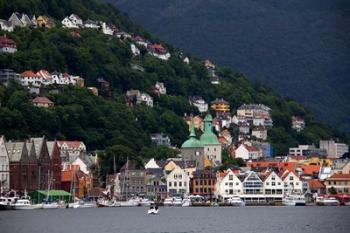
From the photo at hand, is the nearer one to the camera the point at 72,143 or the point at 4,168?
the point at 4,168

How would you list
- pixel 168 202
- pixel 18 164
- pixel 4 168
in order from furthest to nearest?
pixel 168 202, pixel 18 164, pixel 4 168

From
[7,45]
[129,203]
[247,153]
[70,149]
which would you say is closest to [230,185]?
[129,203]

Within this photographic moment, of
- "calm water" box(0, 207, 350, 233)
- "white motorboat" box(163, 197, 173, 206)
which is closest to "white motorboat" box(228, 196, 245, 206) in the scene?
"white motorboat" box(163, 197, 173, 206)

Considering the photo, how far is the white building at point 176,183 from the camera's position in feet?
497

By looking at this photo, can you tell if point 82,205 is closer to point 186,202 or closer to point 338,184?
point 186,202

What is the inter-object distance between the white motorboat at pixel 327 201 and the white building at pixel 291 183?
22.5 ft

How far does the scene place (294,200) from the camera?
142m

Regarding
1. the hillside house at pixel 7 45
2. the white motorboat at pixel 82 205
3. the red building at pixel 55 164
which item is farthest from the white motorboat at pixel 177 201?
the hillside house at pixel 7 45

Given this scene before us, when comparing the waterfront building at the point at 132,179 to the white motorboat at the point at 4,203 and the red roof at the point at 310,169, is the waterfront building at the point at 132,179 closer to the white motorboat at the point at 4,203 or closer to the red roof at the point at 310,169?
the red roof at the point at 310,169

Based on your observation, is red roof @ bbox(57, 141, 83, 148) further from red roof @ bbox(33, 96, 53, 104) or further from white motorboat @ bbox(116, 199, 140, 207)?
white motorboat @ bbox(116, 199, 140, 207)

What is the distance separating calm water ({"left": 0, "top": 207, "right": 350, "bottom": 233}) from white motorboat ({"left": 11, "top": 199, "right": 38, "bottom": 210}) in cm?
311

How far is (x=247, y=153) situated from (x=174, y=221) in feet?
304

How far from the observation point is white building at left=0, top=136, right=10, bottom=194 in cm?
12988

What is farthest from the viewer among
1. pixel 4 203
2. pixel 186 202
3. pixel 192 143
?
pixel 192 143
